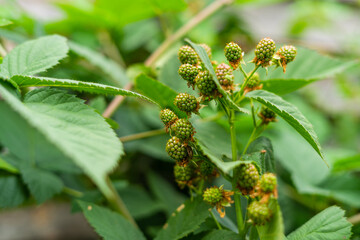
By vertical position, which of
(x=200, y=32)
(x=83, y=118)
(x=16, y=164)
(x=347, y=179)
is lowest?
(x=16, y=164)

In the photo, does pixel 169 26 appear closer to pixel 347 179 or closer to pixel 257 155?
pixel 347 179

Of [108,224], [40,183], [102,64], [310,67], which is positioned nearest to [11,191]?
[40,183]

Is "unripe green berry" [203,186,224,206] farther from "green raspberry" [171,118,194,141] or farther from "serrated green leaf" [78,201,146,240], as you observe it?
"serrated green leaf" [78,201,146,240]

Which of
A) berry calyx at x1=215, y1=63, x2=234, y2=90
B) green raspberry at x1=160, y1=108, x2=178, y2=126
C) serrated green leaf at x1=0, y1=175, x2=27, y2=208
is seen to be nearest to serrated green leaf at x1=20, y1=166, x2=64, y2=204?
serrated green leaf at x1=0, y1=175, x2=27, y2=208

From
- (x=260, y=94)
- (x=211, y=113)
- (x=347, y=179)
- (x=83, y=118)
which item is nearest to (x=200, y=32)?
(x=211, y=113)

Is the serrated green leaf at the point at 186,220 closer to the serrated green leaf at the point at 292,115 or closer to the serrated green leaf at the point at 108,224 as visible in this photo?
the serrated green leaf at the point at 108,224

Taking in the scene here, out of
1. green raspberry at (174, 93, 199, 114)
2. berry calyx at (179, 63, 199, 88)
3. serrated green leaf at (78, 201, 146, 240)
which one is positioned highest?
berry calyx at (179, 63, 199, 88)

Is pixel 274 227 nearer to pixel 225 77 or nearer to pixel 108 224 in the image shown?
pixel 225 77
